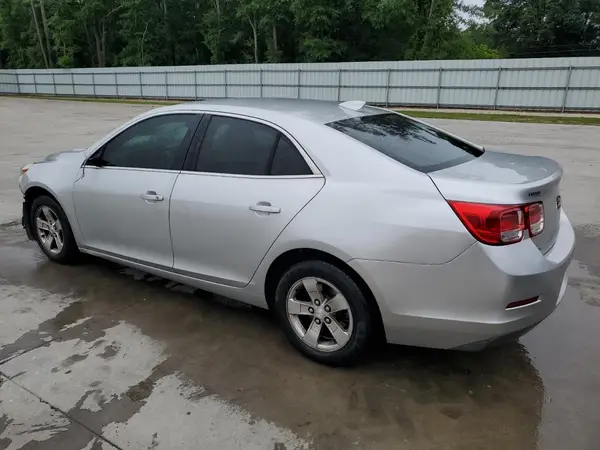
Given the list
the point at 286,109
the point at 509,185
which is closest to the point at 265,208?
the point at 286,109

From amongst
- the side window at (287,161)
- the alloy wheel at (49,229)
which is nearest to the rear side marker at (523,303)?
the side window at (287,161)

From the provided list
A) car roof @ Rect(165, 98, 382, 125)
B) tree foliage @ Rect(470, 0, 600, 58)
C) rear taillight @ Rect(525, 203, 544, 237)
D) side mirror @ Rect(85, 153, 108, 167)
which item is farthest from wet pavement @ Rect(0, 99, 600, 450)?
tree foliage @ Rect(470, 0, 600, 58)

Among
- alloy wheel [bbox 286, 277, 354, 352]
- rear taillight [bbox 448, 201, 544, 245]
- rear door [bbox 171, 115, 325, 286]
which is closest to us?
rear taillight [bbox 448, 201, 544, 245]

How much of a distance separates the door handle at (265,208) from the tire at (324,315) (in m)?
0.35

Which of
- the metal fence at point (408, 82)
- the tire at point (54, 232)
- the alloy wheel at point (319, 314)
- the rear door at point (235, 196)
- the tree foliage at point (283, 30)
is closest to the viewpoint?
the alloy wheel at point (319, 314)

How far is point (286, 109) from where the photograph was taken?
11.5ft

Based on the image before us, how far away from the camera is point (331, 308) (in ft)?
9.78

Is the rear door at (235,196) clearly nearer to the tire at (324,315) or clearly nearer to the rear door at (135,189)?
the rear door at (135,189)

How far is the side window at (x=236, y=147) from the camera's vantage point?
329cm

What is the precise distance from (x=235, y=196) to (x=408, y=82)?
23572 mm

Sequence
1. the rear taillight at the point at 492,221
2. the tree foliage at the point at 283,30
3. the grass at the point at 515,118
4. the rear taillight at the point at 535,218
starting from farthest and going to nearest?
the tree foliage at the point at 283,30, the grass at the point at 515,118, the rear taillight at the point at 535,218, the rear taillight at the point at 492,221

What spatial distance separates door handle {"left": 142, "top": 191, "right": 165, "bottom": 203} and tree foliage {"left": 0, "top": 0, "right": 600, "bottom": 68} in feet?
116

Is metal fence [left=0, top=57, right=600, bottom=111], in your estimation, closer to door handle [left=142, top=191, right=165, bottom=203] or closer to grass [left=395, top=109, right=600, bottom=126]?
grass [left=395, top=109, right=600, bottom=126]

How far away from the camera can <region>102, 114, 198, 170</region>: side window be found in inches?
146
